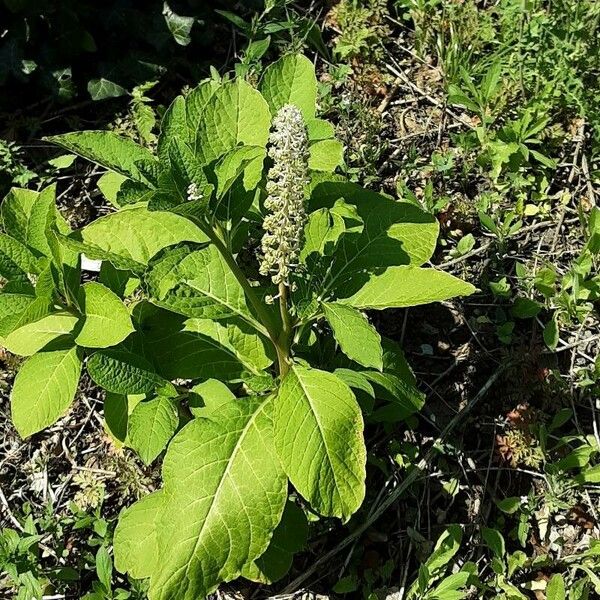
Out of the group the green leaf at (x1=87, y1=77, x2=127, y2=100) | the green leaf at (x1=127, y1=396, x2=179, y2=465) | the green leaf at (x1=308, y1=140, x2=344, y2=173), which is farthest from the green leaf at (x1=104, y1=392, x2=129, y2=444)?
the green leaf at (x1=87, y1=77, x2=127, y2=100)

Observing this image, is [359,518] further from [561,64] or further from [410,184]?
[561,64]

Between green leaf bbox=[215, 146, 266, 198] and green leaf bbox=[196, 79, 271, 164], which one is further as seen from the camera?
green leaf bbox=[196, 79, 271, 164]

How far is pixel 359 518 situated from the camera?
9.16ft

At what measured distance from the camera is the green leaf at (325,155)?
7.73 ft

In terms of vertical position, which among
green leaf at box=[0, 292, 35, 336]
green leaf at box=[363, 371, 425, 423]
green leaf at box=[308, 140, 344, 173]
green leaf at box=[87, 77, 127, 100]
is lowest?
green leaf at box=[363, 371, 425, 423]

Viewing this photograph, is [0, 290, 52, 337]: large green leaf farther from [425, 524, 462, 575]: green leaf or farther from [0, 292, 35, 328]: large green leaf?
[425, 524, 462, 575]: green leaf

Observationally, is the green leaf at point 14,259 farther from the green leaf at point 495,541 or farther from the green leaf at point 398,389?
the green leaf at point 495,541

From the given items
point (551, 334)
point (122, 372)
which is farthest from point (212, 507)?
point (551, 334)

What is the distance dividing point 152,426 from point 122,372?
0.64 feet

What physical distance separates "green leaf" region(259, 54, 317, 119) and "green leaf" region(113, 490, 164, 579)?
130 centimetres

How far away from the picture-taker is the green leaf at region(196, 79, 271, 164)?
7.07ft

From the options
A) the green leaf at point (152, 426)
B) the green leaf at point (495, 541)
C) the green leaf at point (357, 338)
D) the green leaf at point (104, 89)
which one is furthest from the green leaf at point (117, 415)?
the green leaf at point (104, 89)

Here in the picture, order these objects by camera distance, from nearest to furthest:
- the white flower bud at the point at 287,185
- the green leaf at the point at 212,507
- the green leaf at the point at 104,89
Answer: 1. the white flower bud at the point at 287,185
2. the green leaf at the point at 212,507
3. the green leaf at the point at 104,89

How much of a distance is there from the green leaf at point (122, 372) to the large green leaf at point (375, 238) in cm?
59
